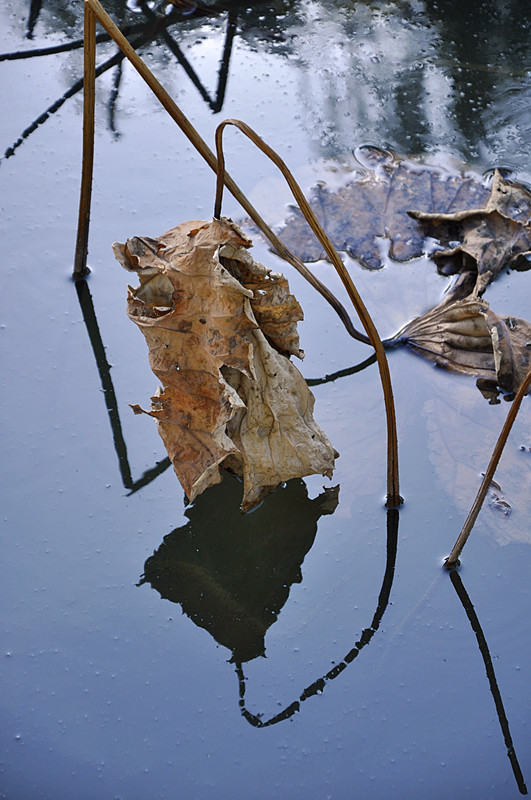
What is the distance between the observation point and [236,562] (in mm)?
1057

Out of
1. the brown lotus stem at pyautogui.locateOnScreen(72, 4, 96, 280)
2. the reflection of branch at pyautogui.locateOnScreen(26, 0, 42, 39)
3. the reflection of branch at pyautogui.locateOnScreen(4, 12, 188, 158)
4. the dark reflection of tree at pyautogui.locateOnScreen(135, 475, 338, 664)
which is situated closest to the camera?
the dark reflection of tree at pyautogui.locateOnScreen(135, 475, 338, 664)

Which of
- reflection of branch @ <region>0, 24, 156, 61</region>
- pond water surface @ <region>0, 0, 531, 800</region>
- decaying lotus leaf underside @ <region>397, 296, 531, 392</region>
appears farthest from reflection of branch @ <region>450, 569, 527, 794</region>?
reflection of branch @ <region>0, 24, 156, 61</region>

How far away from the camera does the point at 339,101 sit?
1793 mm

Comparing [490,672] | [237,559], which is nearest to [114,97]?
[237,559]

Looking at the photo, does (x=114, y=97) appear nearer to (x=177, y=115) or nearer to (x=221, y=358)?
(x=177, y=115)

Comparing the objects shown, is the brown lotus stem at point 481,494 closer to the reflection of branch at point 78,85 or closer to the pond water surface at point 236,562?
the pond water surface at point 236,562

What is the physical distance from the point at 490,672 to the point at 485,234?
812 millimetres

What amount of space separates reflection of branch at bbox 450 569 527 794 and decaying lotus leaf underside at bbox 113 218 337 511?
0.24m

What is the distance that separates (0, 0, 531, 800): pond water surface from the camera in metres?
0.90

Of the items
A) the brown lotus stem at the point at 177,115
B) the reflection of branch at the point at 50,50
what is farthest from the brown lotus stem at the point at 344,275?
the reflection of branch at the point at 50,50

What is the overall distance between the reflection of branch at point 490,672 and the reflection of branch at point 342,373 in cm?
38

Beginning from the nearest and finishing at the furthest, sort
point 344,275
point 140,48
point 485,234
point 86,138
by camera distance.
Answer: point 344,275
point 86,138
point 485,234
point 140,48

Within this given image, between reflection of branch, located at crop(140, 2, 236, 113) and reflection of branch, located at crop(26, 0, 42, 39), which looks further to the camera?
reflection of branch, located at crop(26, 0, 42, 39)

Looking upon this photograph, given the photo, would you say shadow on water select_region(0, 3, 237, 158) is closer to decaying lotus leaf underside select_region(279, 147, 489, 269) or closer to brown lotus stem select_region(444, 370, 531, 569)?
decaying lotus leaf underside select_region(279, 147, 489, 269)
